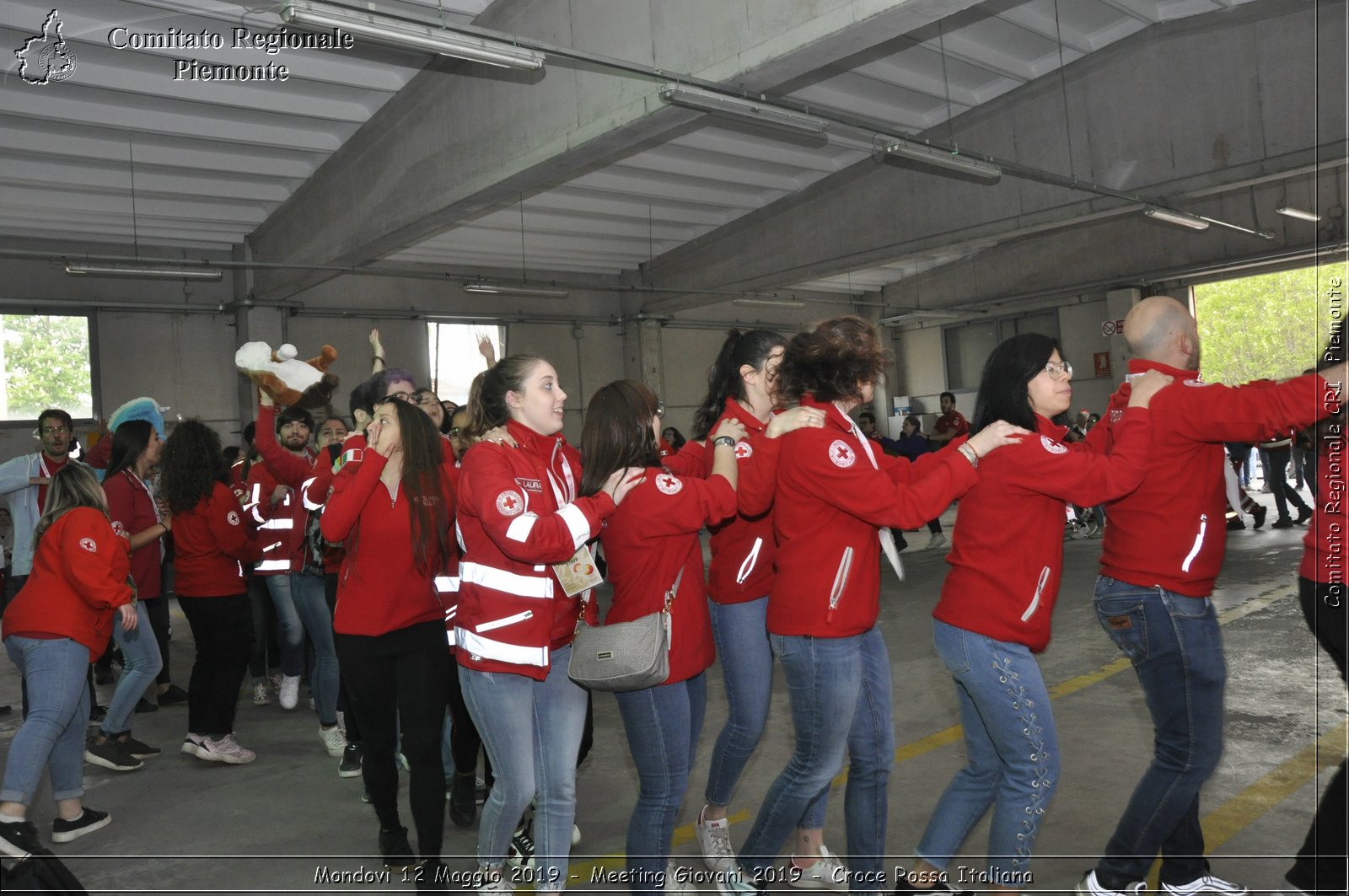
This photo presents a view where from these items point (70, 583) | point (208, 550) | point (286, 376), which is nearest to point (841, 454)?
point (70, 583)

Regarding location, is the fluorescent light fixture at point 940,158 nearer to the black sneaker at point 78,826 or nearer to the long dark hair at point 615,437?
the long dark hair at point 615,437

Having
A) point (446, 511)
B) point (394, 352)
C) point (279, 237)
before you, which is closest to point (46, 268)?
point (279, 237)

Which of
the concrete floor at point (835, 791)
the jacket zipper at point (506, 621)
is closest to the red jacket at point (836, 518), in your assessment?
the jacket zipper at point (506, 621)

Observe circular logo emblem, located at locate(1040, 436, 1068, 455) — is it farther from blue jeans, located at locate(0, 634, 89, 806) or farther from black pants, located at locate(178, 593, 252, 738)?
black pants, located at locate(178, 593, 252, 738)

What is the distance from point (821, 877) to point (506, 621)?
1.42 metres

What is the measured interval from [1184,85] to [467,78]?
336 inches

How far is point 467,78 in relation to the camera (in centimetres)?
966

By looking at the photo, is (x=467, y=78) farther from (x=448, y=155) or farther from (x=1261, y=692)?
(x=1261, y=692)

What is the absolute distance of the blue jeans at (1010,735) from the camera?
2504 millimetres

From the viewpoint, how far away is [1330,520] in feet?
8.02

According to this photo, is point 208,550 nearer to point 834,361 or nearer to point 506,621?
point 506,621

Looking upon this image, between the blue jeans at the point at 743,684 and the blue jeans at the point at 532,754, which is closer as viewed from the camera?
the blue jeans at the point at 532,754

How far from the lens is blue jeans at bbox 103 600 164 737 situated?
4.70 m

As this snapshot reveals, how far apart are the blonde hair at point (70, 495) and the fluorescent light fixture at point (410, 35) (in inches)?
120
